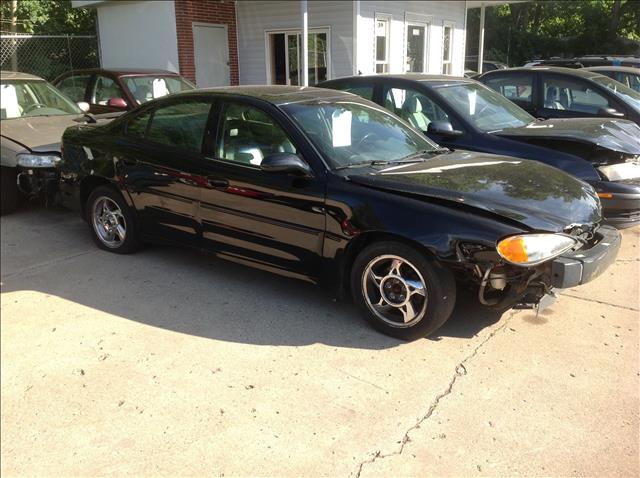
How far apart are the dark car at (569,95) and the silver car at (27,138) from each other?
237 inches

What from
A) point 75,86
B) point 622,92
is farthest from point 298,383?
point 75,86

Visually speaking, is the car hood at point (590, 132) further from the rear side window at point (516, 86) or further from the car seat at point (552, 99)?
the rear side window at point (516, 86)

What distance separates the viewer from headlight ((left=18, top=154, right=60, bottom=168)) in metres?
6.02

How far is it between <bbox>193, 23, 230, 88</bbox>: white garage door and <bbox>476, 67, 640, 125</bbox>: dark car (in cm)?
767

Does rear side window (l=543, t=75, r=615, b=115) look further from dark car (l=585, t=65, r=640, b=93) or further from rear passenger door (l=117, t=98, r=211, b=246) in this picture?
rear passenger door (l=117, t=98, r=211, b=246)

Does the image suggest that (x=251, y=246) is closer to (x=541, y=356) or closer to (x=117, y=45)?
(x=541, y=356)

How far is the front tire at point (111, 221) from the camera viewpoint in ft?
17.1

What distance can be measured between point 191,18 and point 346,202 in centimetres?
1067

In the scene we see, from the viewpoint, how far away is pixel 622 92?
324 inches

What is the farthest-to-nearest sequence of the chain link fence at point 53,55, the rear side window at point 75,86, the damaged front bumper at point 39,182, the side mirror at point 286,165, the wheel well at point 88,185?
the chain link fence at point 53,55 < the rear side window at point 75,86 < the damaged front bumper at point 39,182 < the wheel well at point 88,185 < the side mirror at point 286,165

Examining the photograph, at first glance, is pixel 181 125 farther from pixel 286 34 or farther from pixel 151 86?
pixel 286 34

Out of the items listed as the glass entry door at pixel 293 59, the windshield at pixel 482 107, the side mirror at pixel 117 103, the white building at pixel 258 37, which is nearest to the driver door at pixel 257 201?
the windshield at pixel 482 107

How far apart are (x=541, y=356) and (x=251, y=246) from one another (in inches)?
84.0

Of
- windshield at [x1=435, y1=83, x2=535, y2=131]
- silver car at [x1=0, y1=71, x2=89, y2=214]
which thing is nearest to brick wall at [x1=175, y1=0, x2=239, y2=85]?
silver car at [x1=0, y1=71, x2=89, y2=214]
